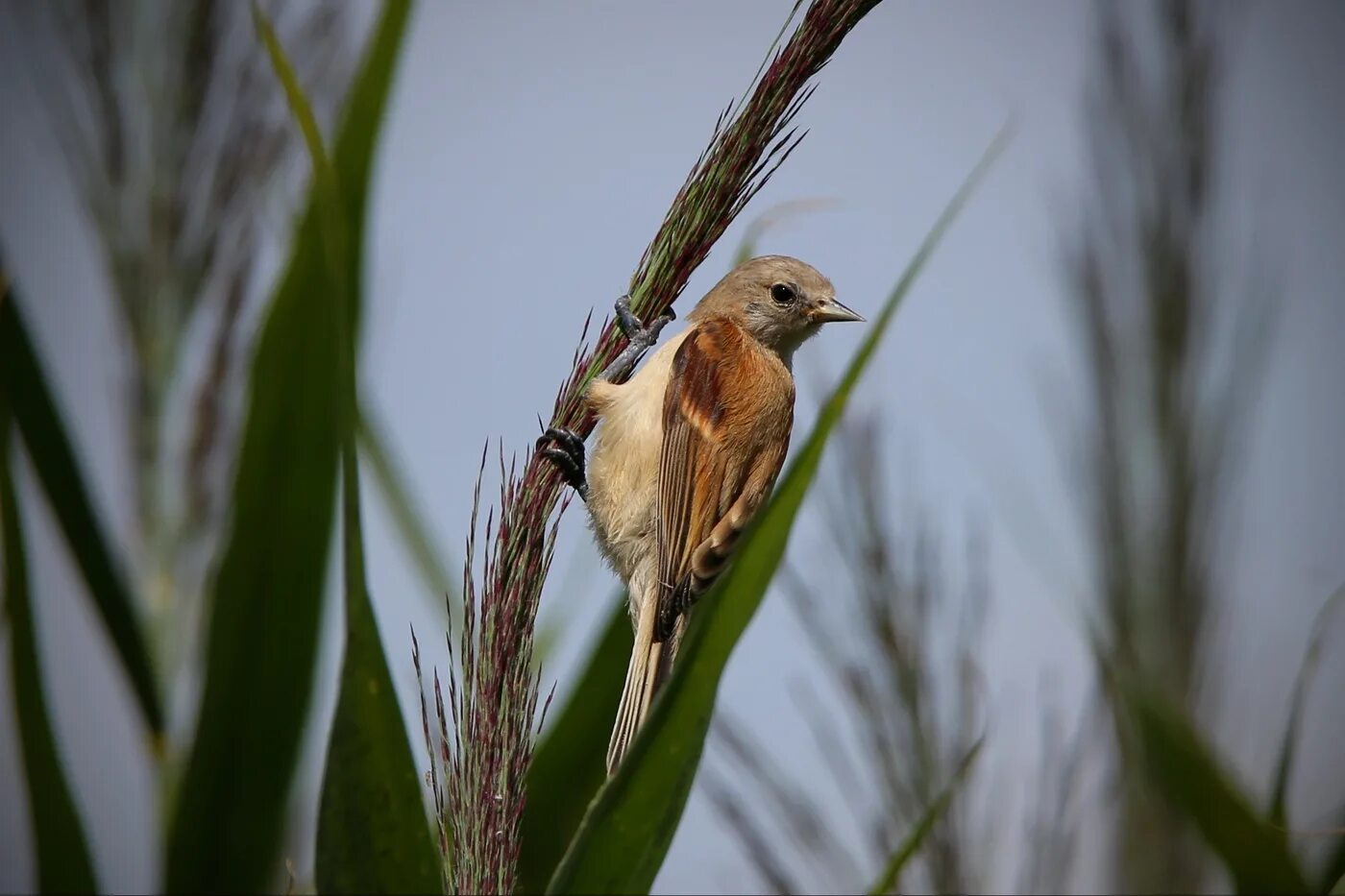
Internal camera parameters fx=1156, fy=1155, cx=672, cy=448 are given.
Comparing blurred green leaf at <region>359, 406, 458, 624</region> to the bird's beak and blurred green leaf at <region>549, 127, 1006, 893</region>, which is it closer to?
blurred green leaf at <region>549, 127, 1006, 893</region>

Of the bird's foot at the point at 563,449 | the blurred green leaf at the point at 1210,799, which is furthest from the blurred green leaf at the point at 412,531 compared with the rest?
the blurred green leaf at the point at 1210,799

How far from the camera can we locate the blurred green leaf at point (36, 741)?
1271 millimetres

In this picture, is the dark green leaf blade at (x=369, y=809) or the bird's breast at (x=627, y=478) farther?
the bird's breast at (x=627, y=478)

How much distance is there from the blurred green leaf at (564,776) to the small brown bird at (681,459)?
0.18 meters

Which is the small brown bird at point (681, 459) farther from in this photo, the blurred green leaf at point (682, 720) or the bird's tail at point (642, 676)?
the blurred green leaf at point (682, 720)

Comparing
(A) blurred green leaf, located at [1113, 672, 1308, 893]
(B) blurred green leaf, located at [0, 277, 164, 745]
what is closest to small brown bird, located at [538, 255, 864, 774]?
(B) blurred green leaf, located at [0, 277, 164, 745]

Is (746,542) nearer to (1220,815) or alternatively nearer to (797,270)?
(1220,815)

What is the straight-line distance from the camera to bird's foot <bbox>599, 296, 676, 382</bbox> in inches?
66.5

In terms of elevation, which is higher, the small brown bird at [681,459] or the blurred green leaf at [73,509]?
the blurred green leaf at [73,509]

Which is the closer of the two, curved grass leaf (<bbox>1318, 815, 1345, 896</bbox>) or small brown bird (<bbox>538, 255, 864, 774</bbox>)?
curved grass leaf (<bbox>1318, 815, 1345, 896</bbox>)

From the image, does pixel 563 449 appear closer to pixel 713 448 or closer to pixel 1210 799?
pixel 1210 799

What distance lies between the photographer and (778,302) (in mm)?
3068

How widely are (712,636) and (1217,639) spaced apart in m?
0.92

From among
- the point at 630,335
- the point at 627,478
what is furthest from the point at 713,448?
the point at 630,335
